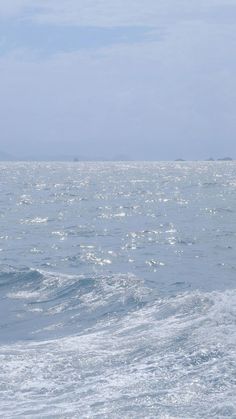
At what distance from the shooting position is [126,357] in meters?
14.8

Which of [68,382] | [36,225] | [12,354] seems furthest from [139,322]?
[36,225]

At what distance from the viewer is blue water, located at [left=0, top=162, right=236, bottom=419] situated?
12305 millimetres

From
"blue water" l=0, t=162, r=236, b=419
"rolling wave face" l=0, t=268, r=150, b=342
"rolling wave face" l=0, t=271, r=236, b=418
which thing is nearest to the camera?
"rolling wave face" l=0, t=271, r=236, b=418

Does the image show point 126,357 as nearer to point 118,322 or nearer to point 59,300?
point 118,322

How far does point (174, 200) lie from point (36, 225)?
22.2m

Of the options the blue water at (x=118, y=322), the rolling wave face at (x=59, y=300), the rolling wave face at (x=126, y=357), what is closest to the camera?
the rolling wave face at (x=126, y=357)

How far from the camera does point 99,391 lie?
12.7 metres

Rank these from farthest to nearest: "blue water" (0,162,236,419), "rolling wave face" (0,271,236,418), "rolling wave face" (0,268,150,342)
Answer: "rolling wave face" (0,268,150,342) → "blue water" (0,162,236,419) → "rolling wave face" (0,271,236,418)

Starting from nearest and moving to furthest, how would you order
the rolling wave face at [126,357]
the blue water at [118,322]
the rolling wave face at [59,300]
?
the rolling wave face at [126,357] < the blue water at [118,322] < the rolling wave face at [59,300]

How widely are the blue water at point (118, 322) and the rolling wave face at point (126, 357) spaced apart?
2cm

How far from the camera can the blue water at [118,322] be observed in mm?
12305

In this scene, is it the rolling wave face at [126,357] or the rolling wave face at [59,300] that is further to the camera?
the rolling wave face at [59,300]

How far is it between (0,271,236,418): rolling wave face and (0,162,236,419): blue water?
0.02m

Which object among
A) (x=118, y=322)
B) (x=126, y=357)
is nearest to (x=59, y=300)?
(x=118, y=322)
